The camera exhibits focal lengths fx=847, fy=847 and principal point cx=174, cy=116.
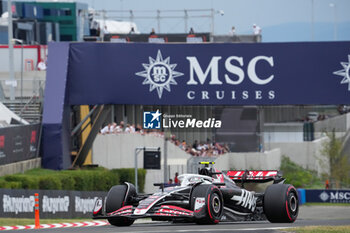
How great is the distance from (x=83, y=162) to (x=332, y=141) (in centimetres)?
2821

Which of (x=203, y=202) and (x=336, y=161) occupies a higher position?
(x=203, y=202)

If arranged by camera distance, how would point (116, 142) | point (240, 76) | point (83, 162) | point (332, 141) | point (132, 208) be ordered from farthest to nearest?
point (332, 141) < point (116, 142) < point (83, 162) < point (240, 76) < point (132, 208)

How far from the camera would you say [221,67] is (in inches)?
1309

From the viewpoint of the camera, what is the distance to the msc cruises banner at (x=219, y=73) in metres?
32.6

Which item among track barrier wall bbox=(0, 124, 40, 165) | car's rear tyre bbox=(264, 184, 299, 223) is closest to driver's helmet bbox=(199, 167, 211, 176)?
car's rear tyre bbox=(264, 184, 299, 223)

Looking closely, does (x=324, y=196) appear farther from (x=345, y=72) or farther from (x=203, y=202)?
(x=203, y=202)

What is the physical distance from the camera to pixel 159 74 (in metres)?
33.2

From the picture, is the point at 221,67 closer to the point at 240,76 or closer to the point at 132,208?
the point at 240,76

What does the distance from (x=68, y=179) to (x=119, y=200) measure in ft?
50.0

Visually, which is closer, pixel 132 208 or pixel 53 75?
pixel 132 208

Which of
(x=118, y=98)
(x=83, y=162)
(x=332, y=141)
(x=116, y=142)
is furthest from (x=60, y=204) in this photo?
(x=332, y=141)

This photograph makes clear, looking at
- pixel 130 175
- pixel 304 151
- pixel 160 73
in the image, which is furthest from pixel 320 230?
pixel 304 151

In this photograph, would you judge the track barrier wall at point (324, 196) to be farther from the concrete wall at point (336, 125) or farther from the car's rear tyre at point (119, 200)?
the car's rear tyre at point (119, 200)

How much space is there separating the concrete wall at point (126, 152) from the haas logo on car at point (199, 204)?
24.4 m
